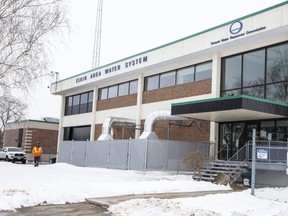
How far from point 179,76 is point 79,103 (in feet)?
51.4

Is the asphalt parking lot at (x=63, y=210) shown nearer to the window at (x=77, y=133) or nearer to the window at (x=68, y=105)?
the window at (x=77, y=133)

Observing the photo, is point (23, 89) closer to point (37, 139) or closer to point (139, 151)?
point (139, 151)

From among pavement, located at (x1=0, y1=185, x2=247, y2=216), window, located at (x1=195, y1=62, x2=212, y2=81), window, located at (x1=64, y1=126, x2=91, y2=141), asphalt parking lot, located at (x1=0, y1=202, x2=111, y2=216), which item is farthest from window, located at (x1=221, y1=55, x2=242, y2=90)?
window, located at (x1=64, y1=126, x2=91, y2=141)

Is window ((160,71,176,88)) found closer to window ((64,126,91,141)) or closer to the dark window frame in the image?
the dark window frame

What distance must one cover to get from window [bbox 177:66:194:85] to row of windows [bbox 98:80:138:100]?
5.43 meters

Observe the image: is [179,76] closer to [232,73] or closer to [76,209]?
[232,73]

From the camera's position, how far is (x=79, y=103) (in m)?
39.3

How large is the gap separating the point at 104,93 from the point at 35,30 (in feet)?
61.7

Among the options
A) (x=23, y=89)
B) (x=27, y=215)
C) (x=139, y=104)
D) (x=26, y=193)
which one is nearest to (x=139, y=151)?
(x=139, y=104)

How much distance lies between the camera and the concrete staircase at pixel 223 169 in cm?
1812

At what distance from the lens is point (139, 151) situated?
23.4 m

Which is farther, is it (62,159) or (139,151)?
(62,159)

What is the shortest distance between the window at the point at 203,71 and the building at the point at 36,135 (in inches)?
1228

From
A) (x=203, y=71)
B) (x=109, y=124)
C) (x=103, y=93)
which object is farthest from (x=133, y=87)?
(x=203, y=71)
